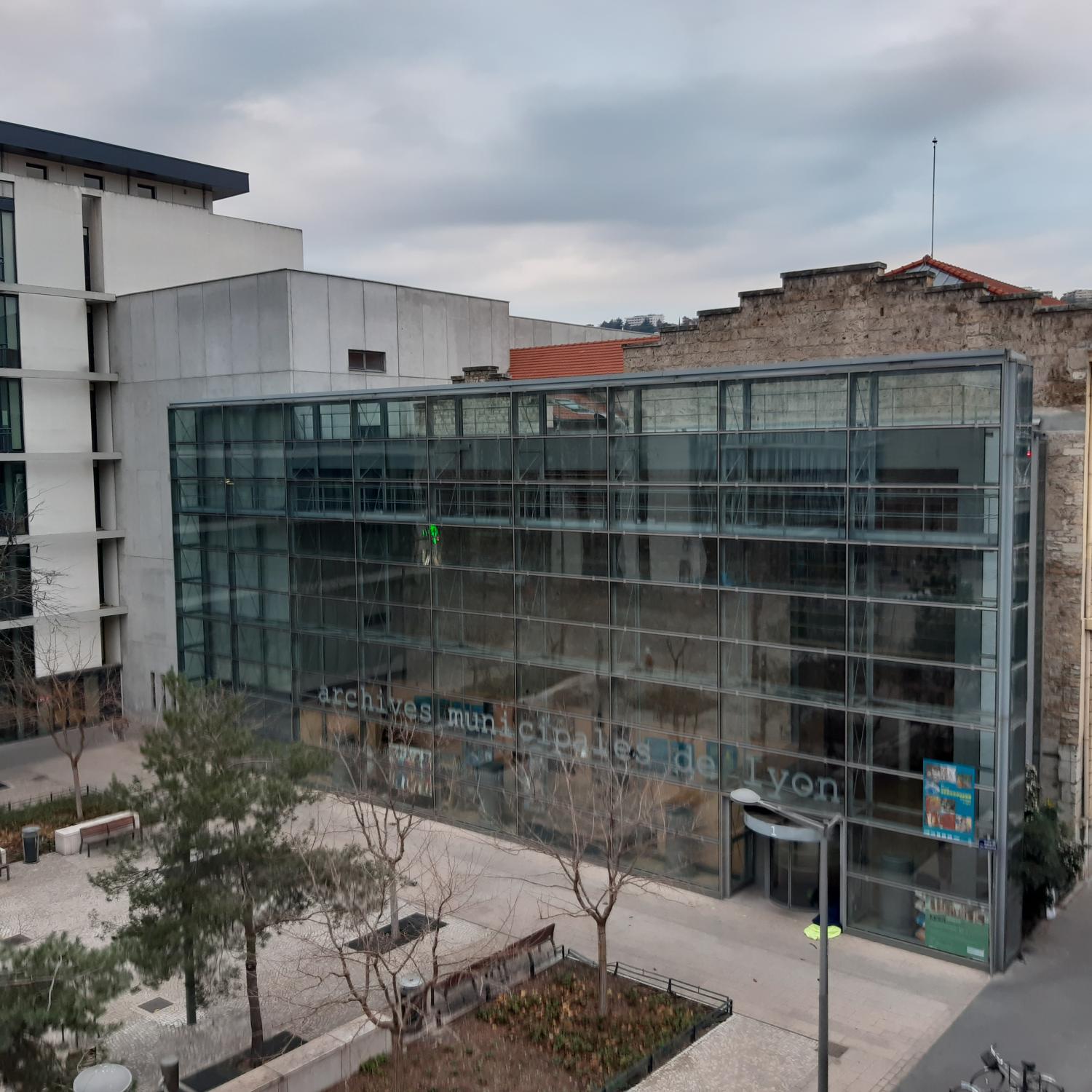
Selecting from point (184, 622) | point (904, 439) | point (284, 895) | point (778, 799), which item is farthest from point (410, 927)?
point (184, 622)

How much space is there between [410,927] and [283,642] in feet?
35.2

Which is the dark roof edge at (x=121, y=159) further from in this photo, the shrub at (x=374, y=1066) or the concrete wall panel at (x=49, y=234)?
the shrub at (x=374, y=1066)

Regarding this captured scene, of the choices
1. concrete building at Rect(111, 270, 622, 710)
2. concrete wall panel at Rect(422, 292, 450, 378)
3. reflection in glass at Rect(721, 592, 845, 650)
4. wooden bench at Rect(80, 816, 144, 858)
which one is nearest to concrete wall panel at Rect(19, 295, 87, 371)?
concrete building at Rect(111, 270, 622, 710)

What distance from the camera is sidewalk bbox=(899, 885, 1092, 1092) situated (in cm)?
1587

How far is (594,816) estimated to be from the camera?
20.0 metres

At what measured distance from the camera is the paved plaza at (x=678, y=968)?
1662 centimetres

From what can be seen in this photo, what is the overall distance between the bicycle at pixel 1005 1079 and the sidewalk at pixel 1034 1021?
0.27 meters

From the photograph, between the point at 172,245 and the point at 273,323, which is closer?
the point at 273,323

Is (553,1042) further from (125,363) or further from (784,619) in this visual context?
(125,363)

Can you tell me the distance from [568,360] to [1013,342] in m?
15.6

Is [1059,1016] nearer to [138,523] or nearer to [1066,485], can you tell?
[1066,485]

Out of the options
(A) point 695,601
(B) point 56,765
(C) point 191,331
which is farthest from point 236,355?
(A) point 695,601

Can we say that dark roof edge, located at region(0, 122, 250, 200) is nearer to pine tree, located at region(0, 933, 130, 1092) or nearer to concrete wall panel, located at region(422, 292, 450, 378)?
concrete wall panel, located at region(422, 292, 450, 378)

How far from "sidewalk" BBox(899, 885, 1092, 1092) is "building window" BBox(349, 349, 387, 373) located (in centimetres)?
2221
